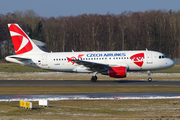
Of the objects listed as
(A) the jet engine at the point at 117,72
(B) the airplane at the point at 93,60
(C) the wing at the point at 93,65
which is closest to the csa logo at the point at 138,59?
(B) the airplane at the point at 93,60

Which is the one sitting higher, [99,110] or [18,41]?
[18,41]

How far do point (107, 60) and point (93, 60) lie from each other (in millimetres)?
1882

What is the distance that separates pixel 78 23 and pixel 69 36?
757cm

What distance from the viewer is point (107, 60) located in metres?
35.6

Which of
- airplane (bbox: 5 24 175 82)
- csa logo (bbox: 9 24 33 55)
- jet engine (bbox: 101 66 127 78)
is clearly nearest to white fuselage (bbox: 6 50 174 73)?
airplane (bbox: 5 24 175 82)

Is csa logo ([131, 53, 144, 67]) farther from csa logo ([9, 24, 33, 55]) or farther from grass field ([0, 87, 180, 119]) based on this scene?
grass field ([0, 87, 180, 119])

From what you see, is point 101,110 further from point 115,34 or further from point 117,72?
point 115,34

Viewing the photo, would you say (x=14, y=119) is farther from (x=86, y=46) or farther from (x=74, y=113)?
(x=86, y=46)

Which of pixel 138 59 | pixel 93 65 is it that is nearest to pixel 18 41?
pixel 93 65

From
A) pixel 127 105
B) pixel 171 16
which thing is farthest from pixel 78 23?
pixel 127 105

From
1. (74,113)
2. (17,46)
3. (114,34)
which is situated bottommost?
(74,113)

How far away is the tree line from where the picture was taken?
89.7 metres

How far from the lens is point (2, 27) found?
104m

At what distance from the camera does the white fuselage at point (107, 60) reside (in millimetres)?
35250
